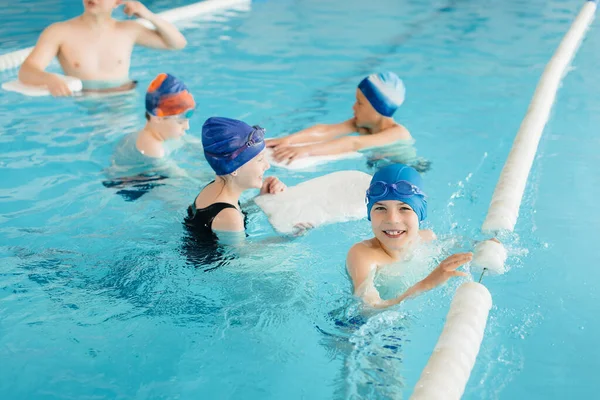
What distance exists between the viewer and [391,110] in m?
5.52

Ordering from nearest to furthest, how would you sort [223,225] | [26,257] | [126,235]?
1. [223,225]
2. [26,257]
3. [126,235]

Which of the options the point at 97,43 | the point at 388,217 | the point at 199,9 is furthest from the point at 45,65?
the point at 199,9

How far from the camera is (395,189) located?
10.5ft

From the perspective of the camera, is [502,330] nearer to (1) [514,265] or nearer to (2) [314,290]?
(1) [514,265]

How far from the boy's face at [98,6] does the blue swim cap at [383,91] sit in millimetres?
2549

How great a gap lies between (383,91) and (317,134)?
77 cm

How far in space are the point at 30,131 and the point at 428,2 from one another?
8327mm

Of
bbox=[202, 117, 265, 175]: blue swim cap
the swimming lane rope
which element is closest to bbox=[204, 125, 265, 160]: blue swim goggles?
bbox=[202, 117, 265, 175]: blue swim cap

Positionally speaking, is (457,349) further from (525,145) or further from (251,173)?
(525,145)

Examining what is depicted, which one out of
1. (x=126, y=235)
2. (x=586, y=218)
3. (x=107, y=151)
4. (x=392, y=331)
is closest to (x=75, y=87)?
(x=107, y=151)

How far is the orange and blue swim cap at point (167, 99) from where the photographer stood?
4.80 meters

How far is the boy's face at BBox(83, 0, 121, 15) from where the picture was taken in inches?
244

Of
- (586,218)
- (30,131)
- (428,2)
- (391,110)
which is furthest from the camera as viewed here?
(428,2)

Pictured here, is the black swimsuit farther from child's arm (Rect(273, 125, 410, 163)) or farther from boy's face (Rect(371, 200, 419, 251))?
child's arm (Rect(273, 125, 410, 163))
